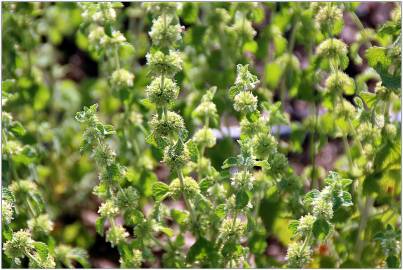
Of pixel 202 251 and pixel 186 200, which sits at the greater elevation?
pixel 186 200

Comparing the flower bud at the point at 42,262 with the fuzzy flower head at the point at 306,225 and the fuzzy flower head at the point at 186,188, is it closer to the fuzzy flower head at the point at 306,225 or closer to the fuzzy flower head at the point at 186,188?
the fuzzy flower head at the point at 186,188

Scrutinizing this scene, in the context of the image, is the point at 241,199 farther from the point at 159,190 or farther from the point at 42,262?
the point at 42,262

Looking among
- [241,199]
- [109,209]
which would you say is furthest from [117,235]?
[241,199]

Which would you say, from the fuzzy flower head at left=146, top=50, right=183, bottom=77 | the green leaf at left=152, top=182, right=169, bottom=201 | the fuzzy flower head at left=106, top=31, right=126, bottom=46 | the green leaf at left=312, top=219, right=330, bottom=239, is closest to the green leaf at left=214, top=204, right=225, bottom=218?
the green leaf at left=152, top=182, right=169, bottom=201

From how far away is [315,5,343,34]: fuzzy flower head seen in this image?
2066 millimetres

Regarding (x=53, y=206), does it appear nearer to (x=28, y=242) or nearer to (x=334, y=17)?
(x=28, y=242)

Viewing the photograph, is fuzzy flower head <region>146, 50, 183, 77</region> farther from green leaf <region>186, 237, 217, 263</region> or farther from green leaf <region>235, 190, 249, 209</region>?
green leaf <region>186, 237, 217, 263</region>

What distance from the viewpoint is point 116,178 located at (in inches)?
72.1

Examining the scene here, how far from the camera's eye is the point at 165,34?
185 centimetres

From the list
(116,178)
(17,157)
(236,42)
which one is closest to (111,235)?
(116,178)

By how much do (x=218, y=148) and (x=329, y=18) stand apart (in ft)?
2.46

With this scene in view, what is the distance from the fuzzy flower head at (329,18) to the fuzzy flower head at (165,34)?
19.4 inches

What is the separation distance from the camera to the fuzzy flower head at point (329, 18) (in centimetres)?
207

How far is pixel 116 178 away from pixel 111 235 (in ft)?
0.83
